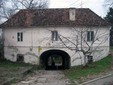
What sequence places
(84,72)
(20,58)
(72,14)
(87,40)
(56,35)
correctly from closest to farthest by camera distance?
(84,72) < (56,35) < (87,40) < (72,14) < (20,58)

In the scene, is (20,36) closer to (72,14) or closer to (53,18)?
(53,18)

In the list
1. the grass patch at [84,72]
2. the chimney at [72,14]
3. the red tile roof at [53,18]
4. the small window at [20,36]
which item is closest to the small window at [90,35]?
the red tile roof at [53,18]

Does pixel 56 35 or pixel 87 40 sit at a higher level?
pixel 56 35

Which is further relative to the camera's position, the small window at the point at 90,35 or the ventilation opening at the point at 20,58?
the ventilation opening at the point at 20,58

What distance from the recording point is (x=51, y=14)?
4394 centimetres

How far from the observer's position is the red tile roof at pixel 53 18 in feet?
137

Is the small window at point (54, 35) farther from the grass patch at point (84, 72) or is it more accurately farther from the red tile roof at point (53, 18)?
the grass patch at point (84, 72)

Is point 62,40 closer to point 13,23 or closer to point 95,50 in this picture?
point 95,50

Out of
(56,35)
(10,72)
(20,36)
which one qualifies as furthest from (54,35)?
(10,72)

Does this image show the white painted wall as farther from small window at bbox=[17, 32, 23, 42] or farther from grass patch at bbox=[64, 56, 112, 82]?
grass patch at bbox=[64, 56, 112, 82]

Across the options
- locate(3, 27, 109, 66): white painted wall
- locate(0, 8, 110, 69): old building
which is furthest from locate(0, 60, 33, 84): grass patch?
locate(0, 8, 110, 69): old building

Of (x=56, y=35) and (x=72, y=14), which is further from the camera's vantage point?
(x=72, y=14)

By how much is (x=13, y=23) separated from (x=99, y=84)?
2610 cm

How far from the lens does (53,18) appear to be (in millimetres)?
42844
